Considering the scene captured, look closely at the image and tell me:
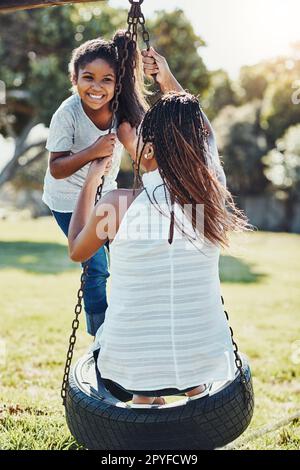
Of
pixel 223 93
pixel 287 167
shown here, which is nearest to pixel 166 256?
pixel 287 167

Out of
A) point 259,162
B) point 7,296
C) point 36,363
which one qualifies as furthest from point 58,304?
point 259,162

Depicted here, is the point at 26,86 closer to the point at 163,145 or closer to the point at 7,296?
the point at 7,296

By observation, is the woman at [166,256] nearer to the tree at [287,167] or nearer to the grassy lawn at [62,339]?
the grassy lawn at [62,339]

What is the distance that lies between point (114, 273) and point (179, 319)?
0.28 meters

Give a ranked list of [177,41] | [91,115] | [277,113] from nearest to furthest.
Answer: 1. [91,115]
2. [177,41]
3. [277,113]

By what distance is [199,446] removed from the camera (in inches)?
86.0

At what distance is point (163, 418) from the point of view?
2.15 m

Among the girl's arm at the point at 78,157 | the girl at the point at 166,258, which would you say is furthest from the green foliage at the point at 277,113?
the girl at the point at 166,258

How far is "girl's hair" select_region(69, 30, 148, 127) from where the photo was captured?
115 inches

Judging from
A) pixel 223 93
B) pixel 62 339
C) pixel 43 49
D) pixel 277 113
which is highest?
pixel 43 49

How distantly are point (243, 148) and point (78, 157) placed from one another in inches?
821

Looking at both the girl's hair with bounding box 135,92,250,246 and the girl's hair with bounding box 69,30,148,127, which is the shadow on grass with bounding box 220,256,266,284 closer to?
the girl's hair with bounding box 69,30,148,127

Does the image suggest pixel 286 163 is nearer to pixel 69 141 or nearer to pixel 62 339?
pixel 62 339

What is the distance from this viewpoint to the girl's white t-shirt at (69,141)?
2.95 metres
